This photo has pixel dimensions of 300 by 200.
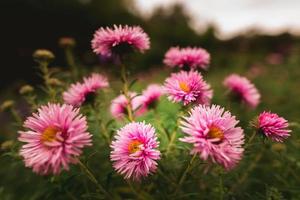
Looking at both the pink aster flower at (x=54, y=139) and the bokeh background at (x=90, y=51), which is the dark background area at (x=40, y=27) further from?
the pink aster flower at (x=54, y=139)

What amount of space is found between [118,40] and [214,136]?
0.58 m

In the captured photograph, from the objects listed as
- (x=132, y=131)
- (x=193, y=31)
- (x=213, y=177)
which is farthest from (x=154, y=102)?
(x=193, y=31)

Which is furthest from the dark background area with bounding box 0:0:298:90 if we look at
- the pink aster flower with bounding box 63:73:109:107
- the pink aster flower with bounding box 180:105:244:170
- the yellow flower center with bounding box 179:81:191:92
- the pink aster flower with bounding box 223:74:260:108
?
the pink aster flower with bounding box 180:105:244:170

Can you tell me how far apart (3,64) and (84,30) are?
2.10m

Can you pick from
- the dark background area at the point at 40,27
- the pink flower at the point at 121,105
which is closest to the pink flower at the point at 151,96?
the pink flower at the point at 121,105

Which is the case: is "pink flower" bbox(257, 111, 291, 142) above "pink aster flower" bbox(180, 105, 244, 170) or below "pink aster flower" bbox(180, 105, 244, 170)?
above

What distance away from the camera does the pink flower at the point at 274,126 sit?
1.13 m

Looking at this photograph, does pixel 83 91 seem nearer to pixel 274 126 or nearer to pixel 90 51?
pixel 274 126

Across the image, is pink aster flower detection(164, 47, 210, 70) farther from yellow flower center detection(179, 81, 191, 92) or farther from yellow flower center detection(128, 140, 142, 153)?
yellow flower center detection(128, 140, 142, 153)

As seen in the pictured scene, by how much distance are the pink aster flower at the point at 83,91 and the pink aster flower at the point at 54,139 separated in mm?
477

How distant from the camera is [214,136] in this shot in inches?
39.4

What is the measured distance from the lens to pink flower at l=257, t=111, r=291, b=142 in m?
1.13

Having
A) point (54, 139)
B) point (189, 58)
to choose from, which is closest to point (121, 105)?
point (189, 58)

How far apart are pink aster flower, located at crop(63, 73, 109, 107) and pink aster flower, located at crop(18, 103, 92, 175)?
0.48 meters
